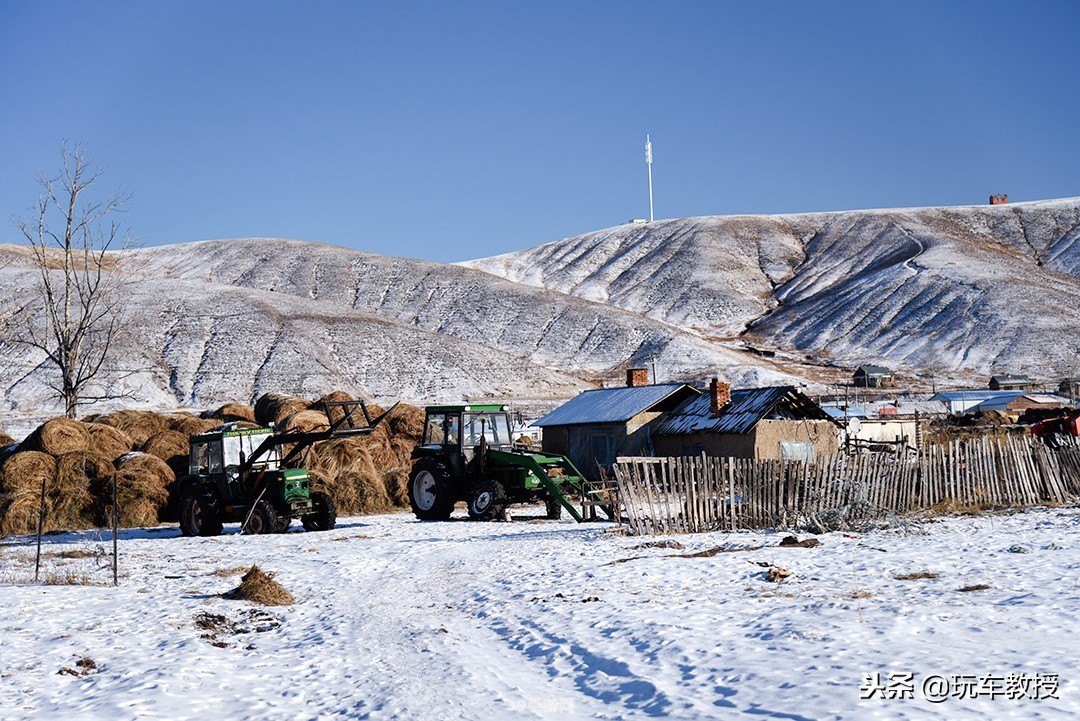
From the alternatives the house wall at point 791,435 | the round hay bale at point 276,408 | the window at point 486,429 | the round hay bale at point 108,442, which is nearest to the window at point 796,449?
the house wall at point 791,435

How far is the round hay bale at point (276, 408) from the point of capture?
120 feet

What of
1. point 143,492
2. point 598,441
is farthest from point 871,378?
point 143,492

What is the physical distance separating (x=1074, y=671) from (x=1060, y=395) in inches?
2528

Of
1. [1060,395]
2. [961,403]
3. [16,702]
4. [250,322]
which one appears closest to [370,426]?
[16,702]

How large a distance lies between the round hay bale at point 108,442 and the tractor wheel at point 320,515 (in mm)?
6385

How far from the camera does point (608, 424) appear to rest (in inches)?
1347

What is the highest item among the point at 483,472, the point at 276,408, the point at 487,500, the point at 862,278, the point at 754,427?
the point at 862,278

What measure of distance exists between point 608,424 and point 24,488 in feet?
57.3

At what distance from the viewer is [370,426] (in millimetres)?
20953

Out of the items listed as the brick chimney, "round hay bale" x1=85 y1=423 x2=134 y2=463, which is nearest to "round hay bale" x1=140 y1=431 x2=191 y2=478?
"round hay bale" x1=85 y1=423 x2=134 y2=463

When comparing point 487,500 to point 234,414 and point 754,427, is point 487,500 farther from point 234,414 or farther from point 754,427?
point 234,414

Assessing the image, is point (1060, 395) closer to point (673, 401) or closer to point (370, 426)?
point (673, 401)

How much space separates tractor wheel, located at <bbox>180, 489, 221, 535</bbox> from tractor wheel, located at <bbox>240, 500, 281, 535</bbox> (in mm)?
589

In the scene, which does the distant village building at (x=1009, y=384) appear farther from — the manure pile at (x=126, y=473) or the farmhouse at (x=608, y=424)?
the manure pile at (x=126, y=473)
